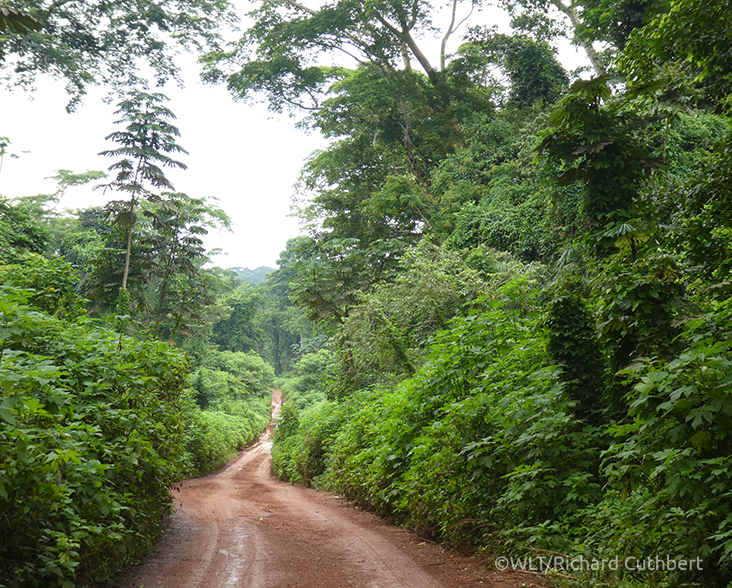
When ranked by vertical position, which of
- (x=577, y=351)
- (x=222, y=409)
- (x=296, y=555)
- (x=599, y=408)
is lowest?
(x=296, y=555)

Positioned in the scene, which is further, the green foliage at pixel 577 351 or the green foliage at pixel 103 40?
the green foliage at pixel 103 40

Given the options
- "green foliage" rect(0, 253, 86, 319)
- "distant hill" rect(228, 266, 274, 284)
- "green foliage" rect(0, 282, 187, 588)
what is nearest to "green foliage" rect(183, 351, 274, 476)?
"green foliage" rect(0, 282, 187, 588)

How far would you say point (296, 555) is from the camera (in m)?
6.04

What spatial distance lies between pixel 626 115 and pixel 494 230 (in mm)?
10756

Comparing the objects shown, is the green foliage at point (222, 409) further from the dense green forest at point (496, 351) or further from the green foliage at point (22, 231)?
the green foliage at point (22, 231)

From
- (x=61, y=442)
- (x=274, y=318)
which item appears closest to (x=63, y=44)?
(x=61, y=442)

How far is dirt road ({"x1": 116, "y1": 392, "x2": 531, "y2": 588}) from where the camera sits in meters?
4.95

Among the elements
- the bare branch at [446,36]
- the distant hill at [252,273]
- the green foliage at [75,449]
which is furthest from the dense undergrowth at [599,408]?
the distant hill at [252,273]

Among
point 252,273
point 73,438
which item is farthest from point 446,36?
point 252,273

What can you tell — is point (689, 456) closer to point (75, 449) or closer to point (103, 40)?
point (75, 449)

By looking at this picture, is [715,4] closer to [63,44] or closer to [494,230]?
[494,230]

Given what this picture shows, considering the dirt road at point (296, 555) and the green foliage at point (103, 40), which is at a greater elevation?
the green foliage at point (103, 40)

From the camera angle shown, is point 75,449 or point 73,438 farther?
point 73,438

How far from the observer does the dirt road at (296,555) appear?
16.2ft
